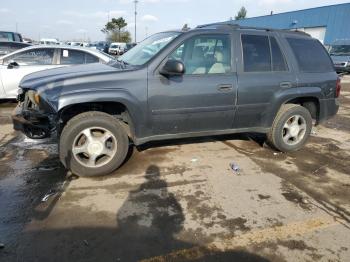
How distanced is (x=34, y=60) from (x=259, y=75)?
19.1 feet

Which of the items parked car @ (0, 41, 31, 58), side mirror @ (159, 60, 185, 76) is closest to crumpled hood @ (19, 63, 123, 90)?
side mirror @ (159, 60, 185, 76)

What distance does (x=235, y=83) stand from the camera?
460 cm

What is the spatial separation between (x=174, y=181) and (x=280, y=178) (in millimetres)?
1480

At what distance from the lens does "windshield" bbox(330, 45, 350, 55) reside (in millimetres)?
21516

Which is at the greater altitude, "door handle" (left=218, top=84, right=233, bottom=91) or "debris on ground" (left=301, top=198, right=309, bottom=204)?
"door handle" (left=218, top=84, right=233, bottom=91)

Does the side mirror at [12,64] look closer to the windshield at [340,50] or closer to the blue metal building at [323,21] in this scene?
the windshield at [340,50]

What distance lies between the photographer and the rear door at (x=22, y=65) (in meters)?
7.86

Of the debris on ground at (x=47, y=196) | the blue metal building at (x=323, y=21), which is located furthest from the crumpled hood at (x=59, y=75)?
the blue metal building at (x=323, y=21)

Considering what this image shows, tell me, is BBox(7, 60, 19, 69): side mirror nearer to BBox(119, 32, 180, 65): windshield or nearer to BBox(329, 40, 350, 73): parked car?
BBox(119, 32, 180, 65): windshield

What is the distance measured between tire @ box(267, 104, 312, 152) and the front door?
0.96 m

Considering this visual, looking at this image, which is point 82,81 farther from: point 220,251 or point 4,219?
point 220,251

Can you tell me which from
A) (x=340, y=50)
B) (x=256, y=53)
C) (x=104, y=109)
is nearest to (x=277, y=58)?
(x=256, y=53)

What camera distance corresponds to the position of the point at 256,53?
480 cm

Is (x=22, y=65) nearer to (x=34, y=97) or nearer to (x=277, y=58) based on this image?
(x=34, y=97)
